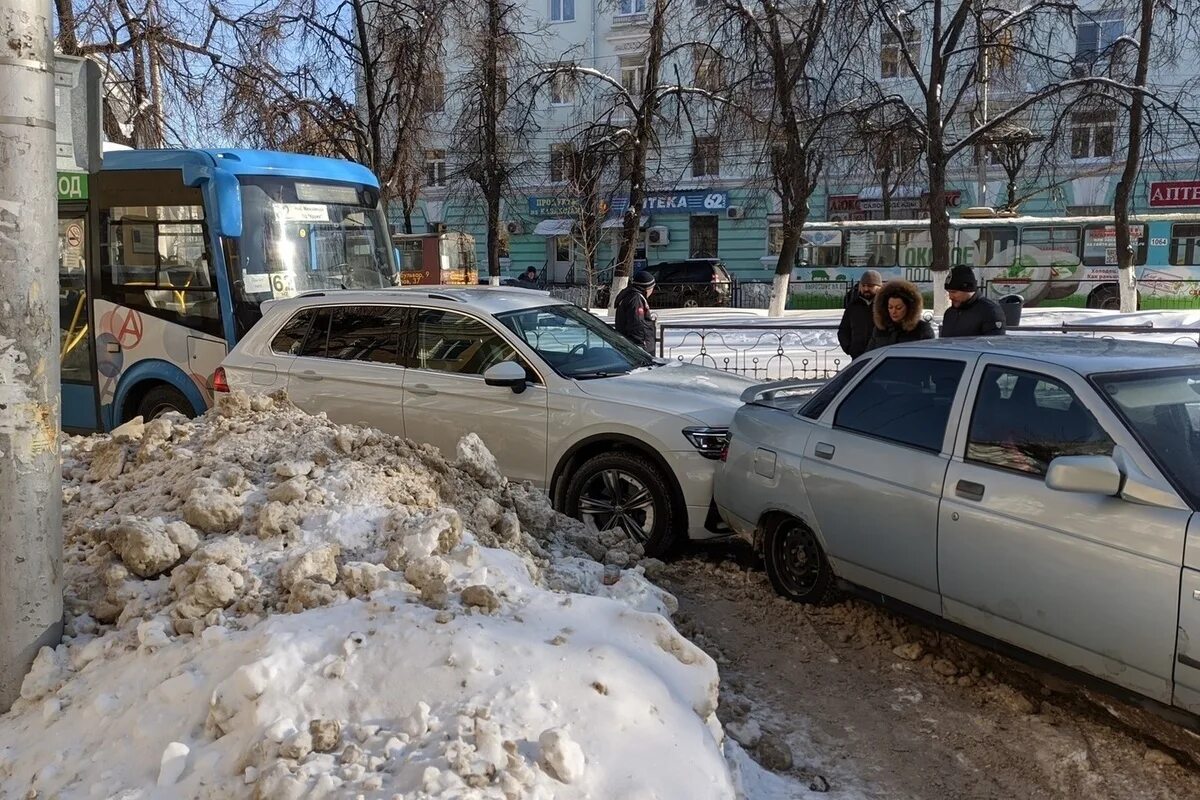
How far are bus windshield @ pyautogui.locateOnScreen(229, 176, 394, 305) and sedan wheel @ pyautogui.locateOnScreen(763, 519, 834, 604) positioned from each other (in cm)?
600

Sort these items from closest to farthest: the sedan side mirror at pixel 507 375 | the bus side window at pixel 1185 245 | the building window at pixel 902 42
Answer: the sedan side mirror at pixel 507 375 < the building window at pixel 902 42 < the bus side window at pixel 1185 245

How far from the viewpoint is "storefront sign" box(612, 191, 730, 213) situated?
123 ft

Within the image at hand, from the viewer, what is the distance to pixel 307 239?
10188 millimetres

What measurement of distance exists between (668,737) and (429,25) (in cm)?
1813

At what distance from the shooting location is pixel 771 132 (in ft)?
65.8

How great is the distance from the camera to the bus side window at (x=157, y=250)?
9500 mm

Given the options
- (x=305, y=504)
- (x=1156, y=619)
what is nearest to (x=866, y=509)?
(x=1156, y=619)

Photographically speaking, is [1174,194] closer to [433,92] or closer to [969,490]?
[433,92]

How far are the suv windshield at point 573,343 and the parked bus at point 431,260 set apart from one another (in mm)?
20487

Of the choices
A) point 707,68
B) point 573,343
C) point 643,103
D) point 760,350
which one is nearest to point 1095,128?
point 707,68

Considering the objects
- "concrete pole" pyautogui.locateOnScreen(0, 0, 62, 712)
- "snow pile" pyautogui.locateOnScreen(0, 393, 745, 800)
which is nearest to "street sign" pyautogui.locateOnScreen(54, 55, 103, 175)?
"concrete pole" pyautogui.locateOnScreen(0, 0, 62, 712)

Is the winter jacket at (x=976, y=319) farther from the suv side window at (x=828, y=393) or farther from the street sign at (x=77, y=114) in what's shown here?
the street sign at (x=77, y=114)

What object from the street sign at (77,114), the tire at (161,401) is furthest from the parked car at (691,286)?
the street sign at (77,114)

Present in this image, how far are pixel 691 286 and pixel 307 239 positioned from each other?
21691 mm
